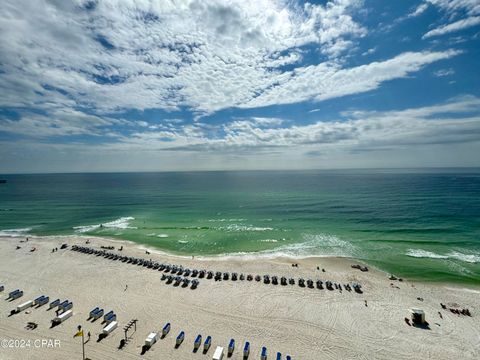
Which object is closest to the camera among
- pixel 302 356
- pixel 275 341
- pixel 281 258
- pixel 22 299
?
pixel 302 356

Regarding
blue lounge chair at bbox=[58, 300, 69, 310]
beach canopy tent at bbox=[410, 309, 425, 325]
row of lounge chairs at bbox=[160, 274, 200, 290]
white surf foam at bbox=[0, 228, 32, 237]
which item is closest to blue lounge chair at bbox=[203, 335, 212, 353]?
row of lounge chairs at bbox=[160, 274, 200, 290]

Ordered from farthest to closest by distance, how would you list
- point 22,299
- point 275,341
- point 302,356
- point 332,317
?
1. point 22,299
2. point 332,317
3. point 275,341
4. point 302,356

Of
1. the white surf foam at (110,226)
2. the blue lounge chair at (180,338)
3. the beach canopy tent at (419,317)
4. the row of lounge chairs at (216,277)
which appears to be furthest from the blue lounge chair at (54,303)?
the beach canopy tent at (419,317)

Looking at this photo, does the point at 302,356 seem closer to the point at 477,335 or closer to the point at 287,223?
the point at 477,335

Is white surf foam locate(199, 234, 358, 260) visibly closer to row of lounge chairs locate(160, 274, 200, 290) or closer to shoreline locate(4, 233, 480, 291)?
shoreline locate(4, 233, 480, 291)

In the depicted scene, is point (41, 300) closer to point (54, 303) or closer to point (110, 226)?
point (54, 303)

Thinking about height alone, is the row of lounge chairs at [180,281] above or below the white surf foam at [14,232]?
below

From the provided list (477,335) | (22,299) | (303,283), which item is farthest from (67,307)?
(477,335)

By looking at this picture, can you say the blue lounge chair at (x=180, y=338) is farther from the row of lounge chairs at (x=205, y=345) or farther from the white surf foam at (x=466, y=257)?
the white surf foam at (x=466, y=257)

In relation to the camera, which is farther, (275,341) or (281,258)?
(281,258)
